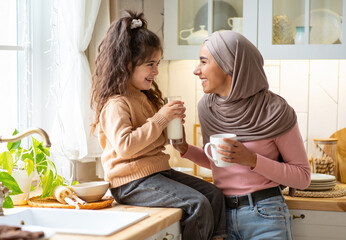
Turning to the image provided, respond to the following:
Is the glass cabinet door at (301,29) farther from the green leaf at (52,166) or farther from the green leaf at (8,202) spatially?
the green leaf at (8,202)

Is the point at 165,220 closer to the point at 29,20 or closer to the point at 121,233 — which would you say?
the point at 121,233

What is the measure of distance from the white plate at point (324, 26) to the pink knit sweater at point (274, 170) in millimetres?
761

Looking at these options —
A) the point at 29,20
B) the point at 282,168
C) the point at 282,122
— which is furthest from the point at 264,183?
the point at 29,20

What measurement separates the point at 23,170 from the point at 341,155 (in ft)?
5.30

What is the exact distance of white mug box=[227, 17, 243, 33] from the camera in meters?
2.71

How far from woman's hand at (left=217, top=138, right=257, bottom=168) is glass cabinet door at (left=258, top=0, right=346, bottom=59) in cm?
88

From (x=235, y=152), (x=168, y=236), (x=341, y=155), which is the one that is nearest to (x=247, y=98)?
(x=235, y=152)

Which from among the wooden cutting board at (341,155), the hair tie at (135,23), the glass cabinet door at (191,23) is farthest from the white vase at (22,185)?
the wooden cutting board at (341,155)

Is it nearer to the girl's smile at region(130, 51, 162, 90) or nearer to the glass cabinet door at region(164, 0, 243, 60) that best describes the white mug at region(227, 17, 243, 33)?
the glass cabinet door at region(164, 0, 243, 60)

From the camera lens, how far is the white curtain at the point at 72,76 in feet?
7.96

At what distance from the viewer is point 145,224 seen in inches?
66.7

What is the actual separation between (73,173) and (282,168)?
3.51 feet

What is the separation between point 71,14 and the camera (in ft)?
7.97

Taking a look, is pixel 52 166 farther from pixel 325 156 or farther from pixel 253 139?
pixel 325 156
